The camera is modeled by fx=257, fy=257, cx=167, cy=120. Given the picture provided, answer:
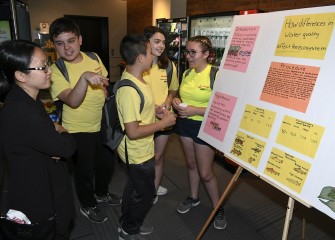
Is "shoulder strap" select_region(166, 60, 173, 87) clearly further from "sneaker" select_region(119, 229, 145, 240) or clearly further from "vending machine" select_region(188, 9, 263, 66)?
"vending machine" select_region(188, 9, 263, 66)

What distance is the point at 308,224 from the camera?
2.27m

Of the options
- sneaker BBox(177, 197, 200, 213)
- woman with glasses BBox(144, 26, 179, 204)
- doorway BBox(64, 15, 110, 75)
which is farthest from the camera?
doorway BBox(64, 15, 110, 75)

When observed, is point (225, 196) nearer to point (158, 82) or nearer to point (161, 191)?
point (158, 82)

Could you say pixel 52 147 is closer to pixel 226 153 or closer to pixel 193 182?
pixel 226 153

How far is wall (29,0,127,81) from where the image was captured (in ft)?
22.2

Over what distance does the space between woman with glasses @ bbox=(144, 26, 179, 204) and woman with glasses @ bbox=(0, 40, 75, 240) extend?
3.10 ft

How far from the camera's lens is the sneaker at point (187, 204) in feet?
7.80

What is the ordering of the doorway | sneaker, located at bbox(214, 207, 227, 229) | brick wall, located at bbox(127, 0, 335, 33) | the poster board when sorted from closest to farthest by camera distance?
1. the poster board
2. sneaker, located at bbox(214, 207, 227, 229)
3. brick wall, located at bbox(127, 0, 335, 33)
4. the doorway

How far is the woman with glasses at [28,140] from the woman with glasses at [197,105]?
38.6 inches

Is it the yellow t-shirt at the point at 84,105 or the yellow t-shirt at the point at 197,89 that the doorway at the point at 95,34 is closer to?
the yellow t-shirt at the point at 84,105

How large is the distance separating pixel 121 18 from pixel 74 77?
6821 mm

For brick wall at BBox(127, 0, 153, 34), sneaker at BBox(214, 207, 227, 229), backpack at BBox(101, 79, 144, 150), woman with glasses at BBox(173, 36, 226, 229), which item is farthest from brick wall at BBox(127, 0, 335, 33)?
backpack at BBox(101, 79, 144, 150)

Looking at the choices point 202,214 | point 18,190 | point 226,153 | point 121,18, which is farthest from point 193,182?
point 121,18

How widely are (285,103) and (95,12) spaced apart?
7.47 meters
